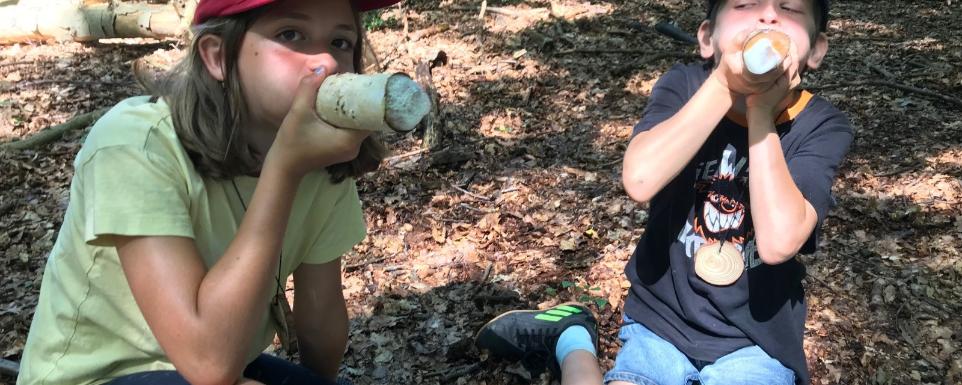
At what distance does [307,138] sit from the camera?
5.00 feet

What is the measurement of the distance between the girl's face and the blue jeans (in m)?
1.47

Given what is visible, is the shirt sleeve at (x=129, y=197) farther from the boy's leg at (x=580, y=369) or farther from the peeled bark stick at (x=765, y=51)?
the boy's leg at (x=580, y=369)

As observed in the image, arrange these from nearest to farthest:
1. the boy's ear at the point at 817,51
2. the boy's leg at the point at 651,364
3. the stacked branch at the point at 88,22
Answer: the boy's ear at the point at 817,51, the boy's leg at the point at 651,364, the stacked branch at the point at 88,22

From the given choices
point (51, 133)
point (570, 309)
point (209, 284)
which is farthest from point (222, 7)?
point (51, 133)

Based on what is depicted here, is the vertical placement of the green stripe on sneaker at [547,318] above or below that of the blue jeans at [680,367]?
below

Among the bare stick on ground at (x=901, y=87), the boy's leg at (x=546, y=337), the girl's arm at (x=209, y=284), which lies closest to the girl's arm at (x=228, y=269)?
the girl's arm at (x=209, y=284)

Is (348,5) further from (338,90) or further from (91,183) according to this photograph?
(91,183)

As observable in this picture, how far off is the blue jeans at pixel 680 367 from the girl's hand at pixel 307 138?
1399 mm

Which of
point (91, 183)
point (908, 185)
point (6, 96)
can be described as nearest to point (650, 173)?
point (91, 183)

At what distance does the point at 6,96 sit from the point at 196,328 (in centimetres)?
649

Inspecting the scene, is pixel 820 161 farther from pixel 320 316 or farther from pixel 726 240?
pixel 320 316

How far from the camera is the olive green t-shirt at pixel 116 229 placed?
1.56 m

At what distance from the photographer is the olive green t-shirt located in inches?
61.5

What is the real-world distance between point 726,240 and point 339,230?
1332mm
